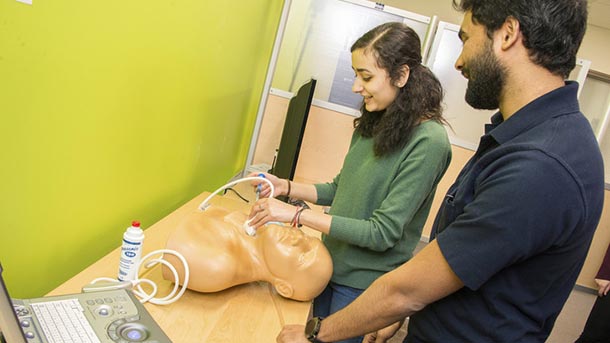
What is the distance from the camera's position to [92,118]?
3.45 feet

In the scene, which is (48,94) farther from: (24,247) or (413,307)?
(413,307)

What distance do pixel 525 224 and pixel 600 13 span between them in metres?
4.87

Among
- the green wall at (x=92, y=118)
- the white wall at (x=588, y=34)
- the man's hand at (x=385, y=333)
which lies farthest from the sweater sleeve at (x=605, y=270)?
the white wall at (x=588, y=34)

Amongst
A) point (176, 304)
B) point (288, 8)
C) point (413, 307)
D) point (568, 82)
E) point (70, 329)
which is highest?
point (288, 8)

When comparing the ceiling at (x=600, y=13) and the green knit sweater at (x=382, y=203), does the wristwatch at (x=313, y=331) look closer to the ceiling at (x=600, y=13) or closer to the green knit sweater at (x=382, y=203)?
the green knit sweater at (x=382, y=203)

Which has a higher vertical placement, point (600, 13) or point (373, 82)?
point (600, 13)

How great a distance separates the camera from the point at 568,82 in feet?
2.81

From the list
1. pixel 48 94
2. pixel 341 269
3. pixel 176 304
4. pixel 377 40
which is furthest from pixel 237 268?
pixel 377 40

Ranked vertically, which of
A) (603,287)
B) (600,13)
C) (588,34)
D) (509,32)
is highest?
(600,13)

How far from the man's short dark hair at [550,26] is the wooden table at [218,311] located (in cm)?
83

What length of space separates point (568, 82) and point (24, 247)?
1.16 metres

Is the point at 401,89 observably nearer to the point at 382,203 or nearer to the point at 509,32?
the point at 382,203

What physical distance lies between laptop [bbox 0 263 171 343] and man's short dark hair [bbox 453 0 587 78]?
874 millimetres

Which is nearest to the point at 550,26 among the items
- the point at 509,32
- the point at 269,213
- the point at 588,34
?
the point at 509,32
